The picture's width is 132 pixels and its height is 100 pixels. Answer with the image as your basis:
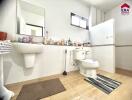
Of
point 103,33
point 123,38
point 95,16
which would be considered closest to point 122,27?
point 123,38

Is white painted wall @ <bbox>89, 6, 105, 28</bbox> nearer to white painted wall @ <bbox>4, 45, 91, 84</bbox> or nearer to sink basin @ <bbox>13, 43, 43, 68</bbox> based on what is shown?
white painted wall @ <bbox>4, 45, 91, 84</bbox>

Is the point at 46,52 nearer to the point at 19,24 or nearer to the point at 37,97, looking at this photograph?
the point at 19,24

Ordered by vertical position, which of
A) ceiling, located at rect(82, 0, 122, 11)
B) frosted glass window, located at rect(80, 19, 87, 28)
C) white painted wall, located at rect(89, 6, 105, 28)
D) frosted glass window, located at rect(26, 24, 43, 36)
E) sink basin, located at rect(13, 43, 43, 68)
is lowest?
sink basin, located at rect(13, 43, 43, 68)

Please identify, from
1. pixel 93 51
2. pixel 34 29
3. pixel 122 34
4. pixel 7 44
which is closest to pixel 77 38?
pixel 93 51

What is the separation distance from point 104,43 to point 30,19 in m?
2.34

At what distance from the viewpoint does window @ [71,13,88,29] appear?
295 centimetres

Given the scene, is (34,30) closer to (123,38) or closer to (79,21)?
(79,21)

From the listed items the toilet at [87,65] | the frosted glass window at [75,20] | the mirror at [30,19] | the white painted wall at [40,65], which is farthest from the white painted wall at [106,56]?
the mirror at [30,19]

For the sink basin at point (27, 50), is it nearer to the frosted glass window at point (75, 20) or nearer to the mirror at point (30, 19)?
the mirror at point (30, 19)

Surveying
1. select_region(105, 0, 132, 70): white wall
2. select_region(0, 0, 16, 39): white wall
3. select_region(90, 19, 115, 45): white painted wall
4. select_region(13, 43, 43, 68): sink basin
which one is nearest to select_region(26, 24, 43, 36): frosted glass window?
select_region(0, 0, 16, 39): white wall

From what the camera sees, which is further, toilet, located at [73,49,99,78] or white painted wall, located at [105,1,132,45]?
white painted wall, located at [105,1,132,45]

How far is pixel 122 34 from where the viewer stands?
3330 mm

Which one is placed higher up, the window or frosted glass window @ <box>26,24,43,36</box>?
the window

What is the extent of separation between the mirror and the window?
104 centimetres
